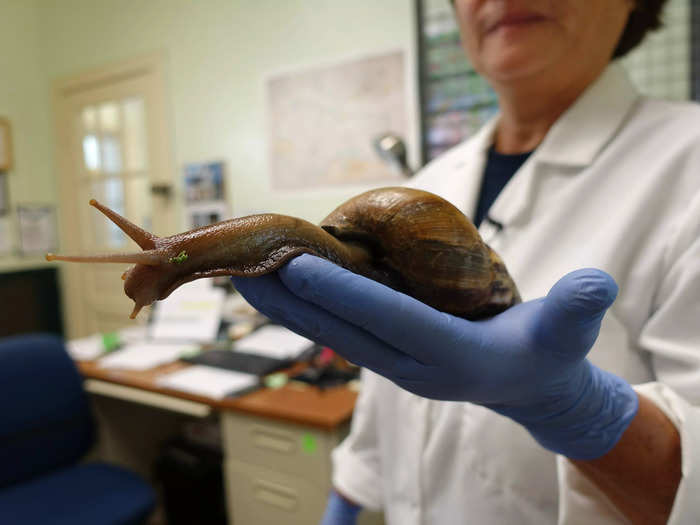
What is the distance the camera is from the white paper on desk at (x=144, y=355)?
Answer: 196cm

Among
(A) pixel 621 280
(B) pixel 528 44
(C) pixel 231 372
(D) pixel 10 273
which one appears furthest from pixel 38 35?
(A) pixel 621 280

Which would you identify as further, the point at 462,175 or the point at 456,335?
the point at 462,175

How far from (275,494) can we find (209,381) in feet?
1.47

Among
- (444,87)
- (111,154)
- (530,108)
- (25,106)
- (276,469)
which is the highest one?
(25,106)

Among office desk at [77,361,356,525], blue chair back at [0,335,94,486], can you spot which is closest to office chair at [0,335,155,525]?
blue chair back at [0,335,94,486]

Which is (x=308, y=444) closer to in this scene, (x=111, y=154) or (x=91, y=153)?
(x=111, y=154)

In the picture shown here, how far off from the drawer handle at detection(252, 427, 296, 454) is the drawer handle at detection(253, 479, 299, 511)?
0.12m

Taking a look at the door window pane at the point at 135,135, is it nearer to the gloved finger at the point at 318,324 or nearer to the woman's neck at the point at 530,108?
the woman's neck at the point at 530,108

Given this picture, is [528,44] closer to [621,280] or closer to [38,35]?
[621,280]

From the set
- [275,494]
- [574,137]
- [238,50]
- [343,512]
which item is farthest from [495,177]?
[238,50]

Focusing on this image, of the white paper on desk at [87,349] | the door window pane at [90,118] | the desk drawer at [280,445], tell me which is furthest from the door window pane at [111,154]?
the desk drawer at [280,445]

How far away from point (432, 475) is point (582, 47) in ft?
2.58

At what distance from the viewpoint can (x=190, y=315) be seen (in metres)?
2.29

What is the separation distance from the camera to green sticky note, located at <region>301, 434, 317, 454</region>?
1.39 meters
